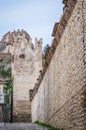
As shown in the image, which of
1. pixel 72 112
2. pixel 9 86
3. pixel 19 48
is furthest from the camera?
pixel 9 86

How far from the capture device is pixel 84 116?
9.61 meters

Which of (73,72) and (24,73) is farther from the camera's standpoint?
(24,73)

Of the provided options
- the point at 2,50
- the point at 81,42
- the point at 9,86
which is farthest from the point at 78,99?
the point at 2,50

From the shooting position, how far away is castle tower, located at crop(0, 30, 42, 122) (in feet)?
126

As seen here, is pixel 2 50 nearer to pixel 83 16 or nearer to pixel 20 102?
pixel 20 102

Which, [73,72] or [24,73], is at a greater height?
[24,73]

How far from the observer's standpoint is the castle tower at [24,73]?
1507 inches

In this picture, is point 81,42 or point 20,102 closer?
point 81,42

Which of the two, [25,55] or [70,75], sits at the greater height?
[25,55]

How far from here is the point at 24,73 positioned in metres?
39.4

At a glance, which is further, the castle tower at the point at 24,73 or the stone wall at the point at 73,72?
the castle tower at the point at 24,73

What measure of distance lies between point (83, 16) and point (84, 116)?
9.18 feet

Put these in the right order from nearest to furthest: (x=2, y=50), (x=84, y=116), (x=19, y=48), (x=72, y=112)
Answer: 1. (x=84, y=116)
2. (x=72, y=112)
3. (x=19, y=48)
4. (x=2, y=50)

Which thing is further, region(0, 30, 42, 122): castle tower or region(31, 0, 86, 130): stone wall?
region(0, 30, 42, 122): castle tower
